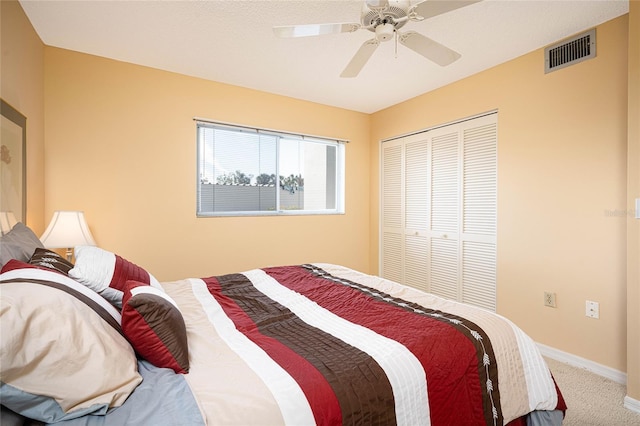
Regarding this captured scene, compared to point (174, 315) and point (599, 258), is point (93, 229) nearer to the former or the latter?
point (174, 315)

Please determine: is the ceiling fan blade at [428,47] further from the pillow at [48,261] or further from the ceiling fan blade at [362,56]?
the pillow at [48,261]

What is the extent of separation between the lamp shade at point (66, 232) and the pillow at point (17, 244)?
622 mm

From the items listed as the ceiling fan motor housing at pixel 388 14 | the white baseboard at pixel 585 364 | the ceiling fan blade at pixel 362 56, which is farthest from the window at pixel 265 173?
the white baseboard at pixel 585 364

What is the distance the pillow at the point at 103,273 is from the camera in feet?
4.53

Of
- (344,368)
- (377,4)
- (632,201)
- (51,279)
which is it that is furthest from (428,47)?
(51,279)

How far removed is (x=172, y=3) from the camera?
6.92ft

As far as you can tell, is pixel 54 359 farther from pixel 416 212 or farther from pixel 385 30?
pixel 416 212

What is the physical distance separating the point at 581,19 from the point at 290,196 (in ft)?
9.95

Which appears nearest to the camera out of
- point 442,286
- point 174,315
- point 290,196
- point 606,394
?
point 174,315

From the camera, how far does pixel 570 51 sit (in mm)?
2488

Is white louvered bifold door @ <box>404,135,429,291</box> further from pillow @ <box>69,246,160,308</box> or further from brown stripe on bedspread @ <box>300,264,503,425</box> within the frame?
pillow @ <box>69,246,160,308</box>

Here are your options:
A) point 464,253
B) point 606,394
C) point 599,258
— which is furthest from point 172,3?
point 606,394

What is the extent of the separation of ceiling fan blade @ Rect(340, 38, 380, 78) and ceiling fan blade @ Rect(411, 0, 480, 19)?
0.94ft

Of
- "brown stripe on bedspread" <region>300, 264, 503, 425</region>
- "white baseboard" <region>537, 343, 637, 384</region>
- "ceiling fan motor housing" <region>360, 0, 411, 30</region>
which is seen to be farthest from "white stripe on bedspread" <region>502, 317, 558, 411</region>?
"ceiling fan motor housing" <region>360, 0, 411, 30</region>
